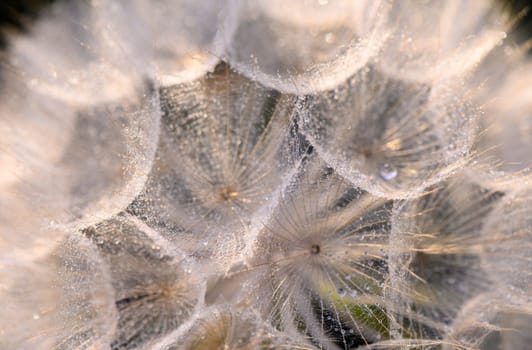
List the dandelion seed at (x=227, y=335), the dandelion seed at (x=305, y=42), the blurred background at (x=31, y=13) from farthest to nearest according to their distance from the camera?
the blurred background at (x=31, y=13)
the dandelion seed at (x=305, y=42)
the dandelion seed at (x=227, y=335)

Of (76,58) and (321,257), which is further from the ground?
(76,58)

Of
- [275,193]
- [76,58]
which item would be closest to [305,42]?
[275,193]

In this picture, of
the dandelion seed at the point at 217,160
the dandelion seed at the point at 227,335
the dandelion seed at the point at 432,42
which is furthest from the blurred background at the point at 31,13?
the dandelion seed at the point at 227,335

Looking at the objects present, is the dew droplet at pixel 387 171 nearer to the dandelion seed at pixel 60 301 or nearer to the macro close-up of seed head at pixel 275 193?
the macro close-up of seed head at pixel 275 193

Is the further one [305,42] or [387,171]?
[305,42]

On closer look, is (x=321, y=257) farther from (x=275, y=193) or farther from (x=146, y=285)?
A: (x=146, y=285)

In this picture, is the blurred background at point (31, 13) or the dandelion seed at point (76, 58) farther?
the blurred background at point (31, 13)

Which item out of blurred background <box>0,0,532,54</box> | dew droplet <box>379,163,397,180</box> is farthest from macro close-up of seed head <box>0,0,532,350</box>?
blurred background <box>0,0,532,54</box>
